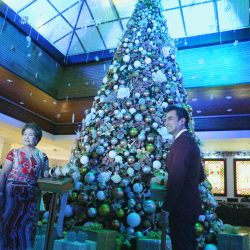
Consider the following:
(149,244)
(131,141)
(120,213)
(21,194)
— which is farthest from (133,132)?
(21,194)

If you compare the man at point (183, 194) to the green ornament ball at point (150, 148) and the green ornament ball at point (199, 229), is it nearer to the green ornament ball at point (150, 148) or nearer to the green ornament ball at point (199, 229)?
the green ornament ball at point (199, 229)

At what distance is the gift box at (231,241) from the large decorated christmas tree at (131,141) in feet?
0.60

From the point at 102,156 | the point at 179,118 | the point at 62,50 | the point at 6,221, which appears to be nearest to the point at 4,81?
the point at 62,50

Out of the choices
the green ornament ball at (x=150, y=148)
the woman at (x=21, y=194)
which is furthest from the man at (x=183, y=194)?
the green ornament ball at (x=150, y=148)

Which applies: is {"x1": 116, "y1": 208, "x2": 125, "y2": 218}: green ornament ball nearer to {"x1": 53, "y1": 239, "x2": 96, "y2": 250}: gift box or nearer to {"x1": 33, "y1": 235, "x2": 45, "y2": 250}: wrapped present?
{"x1": 53, "y1": 239, "x2": 96, "y2": 250}: gift box

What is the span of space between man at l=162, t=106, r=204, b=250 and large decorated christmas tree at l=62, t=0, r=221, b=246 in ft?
3.04

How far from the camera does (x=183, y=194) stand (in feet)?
5.61

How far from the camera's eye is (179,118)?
1892 millimetres

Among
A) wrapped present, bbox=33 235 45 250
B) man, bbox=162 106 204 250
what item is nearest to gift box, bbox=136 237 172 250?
wrapped present, bbox=33 235 45 250

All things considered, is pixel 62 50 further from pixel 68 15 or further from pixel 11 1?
pixel 11 1

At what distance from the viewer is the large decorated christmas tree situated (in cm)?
294

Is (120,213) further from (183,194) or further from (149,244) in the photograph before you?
(183,194)

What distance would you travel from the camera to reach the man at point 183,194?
5.42 ft

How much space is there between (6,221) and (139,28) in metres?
2.97
